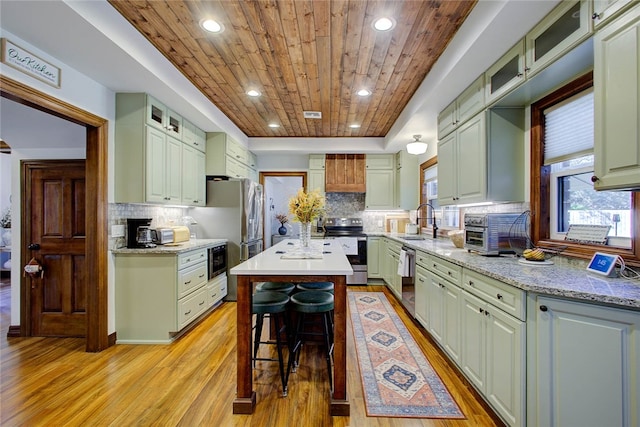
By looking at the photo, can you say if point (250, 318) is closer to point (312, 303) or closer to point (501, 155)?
point (312, 303)

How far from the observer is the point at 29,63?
2010 mm

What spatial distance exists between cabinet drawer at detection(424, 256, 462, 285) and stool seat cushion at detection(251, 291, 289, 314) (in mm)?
1341

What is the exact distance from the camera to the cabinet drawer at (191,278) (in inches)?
117

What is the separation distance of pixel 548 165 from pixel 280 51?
241 cm

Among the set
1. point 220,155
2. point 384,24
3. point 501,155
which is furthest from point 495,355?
point 220,155

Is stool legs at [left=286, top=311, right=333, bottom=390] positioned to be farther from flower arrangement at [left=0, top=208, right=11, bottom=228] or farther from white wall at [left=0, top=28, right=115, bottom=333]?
flower arrangement at [left=0, top=208, right=11, bottom=228]

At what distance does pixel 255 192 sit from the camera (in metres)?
4.61

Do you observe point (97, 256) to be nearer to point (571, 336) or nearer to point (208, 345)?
point (208, 345)

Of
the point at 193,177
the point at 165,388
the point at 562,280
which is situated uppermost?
the point at 193,177

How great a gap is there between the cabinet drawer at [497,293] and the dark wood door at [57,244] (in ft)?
12.2

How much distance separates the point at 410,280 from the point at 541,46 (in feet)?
8.13

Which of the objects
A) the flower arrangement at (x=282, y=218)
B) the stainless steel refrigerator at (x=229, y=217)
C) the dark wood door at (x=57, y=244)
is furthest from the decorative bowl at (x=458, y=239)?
the flower arrangement at (x=282, y=218)

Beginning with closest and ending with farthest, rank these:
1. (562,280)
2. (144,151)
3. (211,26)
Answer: (562,280) < (211,26) < (144,151)

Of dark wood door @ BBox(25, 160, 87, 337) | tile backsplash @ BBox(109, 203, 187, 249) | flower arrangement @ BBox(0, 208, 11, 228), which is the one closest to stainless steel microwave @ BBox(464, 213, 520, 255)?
tile backsplash @ BBox(109, 203, 187, 249)
